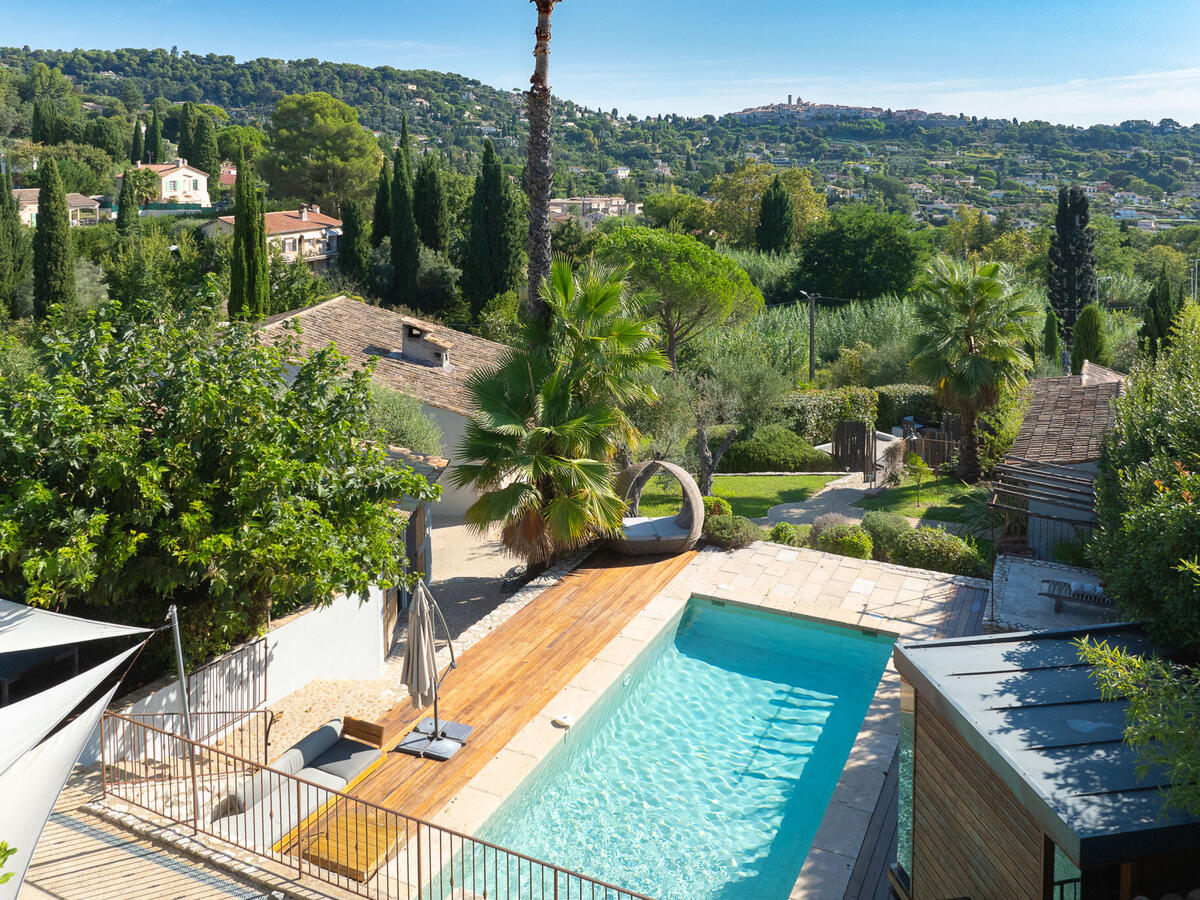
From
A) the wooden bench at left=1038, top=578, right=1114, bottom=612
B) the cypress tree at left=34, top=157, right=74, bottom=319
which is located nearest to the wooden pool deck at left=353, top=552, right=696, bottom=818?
the wooden bench at left=1038, top=578, right=1114, bottom=612

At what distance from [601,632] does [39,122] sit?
9373 centimetres

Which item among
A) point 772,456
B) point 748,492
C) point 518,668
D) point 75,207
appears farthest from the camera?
point 75,207

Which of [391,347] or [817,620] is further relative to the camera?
[391,347]

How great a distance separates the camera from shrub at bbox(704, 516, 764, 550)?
56.1ft

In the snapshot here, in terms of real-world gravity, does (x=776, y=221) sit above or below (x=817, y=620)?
above

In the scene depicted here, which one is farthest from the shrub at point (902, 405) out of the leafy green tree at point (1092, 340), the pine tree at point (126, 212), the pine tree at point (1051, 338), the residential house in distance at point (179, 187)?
the residential house in distance at point (179, 187)

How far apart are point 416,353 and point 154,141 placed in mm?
84790

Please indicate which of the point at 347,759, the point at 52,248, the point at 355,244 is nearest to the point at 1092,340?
the point at 355,244

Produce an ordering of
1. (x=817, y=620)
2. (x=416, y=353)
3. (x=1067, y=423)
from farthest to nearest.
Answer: (x=416, y=353), (x=1067, y=423), (x=817, y=620)

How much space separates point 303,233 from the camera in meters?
59.3

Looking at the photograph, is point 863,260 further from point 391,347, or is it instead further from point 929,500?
point 391,347

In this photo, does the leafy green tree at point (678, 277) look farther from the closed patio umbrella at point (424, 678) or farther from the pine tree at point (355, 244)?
the closed patio umbrella at point (424, 678)

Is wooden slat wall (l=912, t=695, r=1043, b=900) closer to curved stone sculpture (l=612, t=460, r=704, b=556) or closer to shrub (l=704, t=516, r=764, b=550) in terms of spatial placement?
curved stone sculpture (l=612, t=460, r=704, b=556)

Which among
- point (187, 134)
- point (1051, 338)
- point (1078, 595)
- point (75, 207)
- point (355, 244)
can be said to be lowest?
point (1078, 595)
